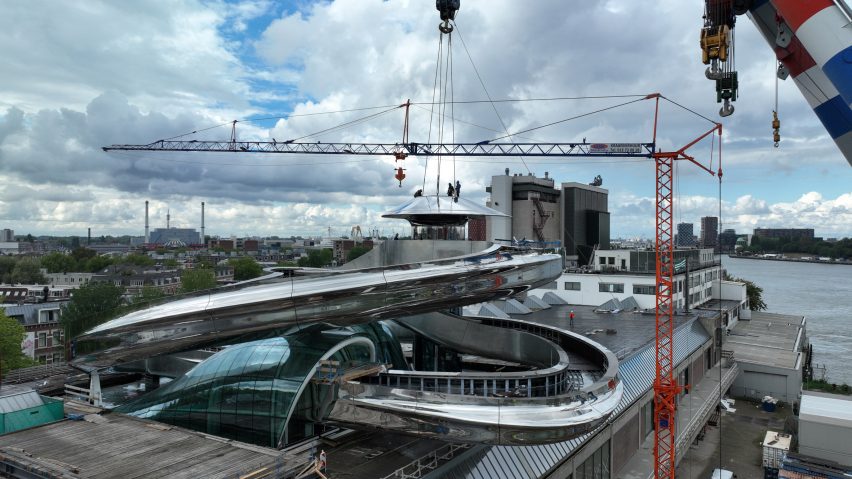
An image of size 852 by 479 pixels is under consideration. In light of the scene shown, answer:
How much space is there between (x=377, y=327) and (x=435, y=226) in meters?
5.31

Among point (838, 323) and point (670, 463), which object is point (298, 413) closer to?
point (670, 463)

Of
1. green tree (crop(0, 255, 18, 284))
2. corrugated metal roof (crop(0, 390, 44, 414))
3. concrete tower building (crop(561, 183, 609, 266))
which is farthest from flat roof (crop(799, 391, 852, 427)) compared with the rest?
green tree (crop(0, 255, 18, 284))

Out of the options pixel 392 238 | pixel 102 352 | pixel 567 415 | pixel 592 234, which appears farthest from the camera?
pixel 592 234

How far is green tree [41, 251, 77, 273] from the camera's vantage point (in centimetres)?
12444

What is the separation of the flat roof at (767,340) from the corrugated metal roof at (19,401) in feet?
166

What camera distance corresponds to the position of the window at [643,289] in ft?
193

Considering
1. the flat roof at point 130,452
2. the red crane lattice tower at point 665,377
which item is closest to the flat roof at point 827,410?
the red crane lattice tower at point 665,377

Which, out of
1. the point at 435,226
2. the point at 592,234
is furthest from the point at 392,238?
the point at 592,234

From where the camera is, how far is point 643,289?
194 ft

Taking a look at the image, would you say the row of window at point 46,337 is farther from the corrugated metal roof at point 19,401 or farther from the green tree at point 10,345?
the corrugated metal roof at point 19,401

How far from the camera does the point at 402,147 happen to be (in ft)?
259

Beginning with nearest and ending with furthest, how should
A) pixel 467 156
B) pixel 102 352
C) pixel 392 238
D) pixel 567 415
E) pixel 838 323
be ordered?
pixel 567 415 → pixel 102 352 → pixel 392 238 → pixel 467 156 → pixel 838 323

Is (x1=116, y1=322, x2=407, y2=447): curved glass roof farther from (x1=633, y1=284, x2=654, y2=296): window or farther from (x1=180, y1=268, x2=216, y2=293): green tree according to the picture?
(x1=180, y1=268, x2=216, y2=293): green tree

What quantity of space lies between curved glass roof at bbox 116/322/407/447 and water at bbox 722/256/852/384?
2400 inches
